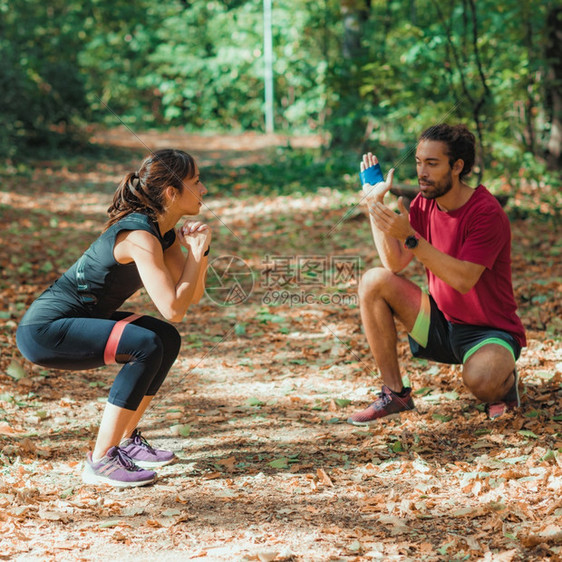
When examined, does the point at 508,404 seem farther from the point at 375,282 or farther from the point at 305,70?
the point at 305,70

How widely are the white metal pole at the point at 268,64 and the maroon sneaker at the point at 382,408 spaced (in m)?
16.1

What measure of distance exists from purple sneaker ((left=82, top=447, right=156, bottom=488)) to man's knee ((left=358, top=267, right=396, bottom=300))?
1361 mm

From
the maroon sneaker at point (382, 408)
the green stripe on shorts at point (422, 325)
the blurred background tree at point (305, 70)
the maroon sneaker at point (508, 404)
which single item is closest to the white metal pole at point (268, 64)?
the blurred background tree at point (305, 70)

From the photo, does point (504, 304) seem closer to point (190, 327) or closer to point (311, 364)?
point (311, 364)

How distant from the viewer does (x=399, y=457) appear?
3.07 m

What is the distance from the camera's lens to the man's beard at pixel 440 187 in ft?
10.8

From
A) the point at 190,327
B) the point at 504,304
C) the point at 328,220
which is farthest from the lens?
the point at 328,220

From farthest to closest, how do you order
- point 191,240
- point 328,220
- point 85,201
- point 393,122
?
point 393,122
point 85,201
point 328,220
point 191,240

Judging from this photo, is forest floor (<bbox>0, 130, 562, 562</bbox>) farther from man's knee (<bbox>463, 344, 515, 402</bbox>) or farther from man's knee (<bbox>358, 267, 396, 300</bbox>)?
man's knee (<bbox>358, 267, 396, 300</bbox>)

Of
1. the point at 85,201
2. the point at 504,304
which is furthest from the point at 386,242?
the point at 85,201

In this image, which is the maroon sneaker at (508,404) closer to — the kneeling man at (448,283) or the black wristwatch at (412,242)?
the kneeling man at (448,283)

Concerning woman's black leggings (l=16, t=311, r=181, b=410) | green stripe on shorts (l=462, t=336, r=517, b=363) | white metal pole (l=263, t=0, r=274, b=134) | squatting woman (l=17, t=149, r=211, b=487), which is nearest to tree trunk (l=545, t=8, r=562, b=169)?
green stripe on shorts (l=462, t=336, r=517, b=363)

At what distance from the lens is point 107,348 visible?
2.79 metres

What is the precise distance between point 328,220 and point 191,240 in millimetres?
5517
